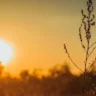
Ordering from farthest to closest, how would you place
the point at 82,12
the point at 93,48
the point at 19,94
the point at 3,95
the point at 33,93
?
the point at 33,93
the point at 3,95
the point at 19,94
the point at 82,12
the point at 93,48

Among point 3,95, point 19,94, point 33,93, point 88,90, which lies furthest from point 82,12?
point 33,93

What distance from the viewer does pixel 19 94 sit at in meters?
17.6

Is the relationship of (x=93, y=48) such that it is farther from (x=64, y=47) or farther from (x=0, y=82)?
(x=0, y=82)

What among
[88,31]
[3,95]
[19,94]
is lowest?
[88,31]

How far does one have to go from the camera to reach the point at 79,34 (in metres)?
11.5

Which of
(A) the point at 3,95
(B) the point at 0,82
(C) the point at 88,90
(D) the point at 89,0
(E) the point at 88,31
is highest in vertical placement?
(B) the point at 0,82

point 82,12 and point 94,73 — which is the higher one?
point 82,12

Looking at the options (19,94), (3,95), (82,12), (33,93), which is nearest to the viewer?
(82,12)

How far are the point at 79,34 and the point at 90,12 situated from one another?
74cm

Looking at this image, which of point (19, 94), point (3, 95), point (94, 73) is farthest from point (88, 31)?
point (3, 95)

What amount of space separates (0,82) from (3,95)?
488 cm

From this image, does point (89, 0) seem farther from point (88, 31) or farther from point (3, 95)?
point (3, 95)

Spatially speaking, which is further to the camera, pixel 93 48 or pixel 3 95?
pixel 3 95

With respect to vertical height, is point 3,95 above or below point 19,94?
above
